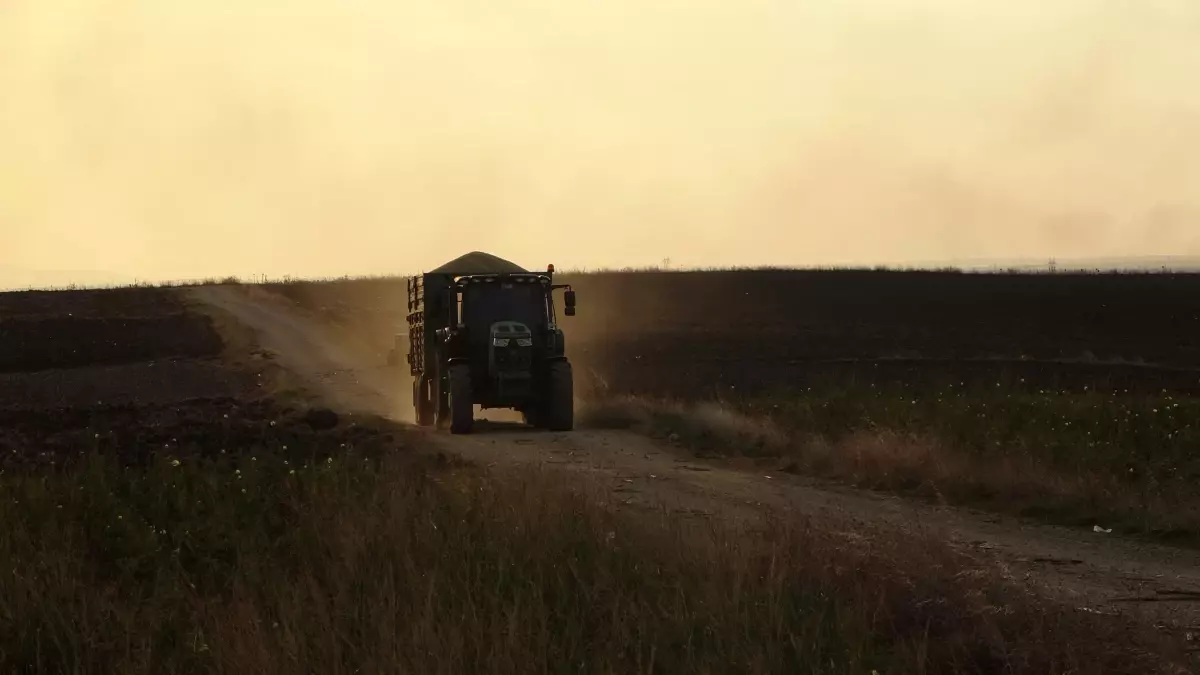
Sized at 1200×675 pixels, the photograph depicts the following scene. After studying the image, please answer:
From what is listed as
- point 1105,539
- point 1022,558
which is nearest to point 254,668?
point 1022,558

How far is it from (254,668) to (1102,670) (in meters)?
5.09

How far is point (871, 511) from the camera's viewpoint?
13531 millimetres

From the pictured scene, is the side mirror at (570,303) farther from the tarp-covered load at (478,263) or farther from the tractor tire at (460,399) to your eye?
the tarp-covered load at (478,263)

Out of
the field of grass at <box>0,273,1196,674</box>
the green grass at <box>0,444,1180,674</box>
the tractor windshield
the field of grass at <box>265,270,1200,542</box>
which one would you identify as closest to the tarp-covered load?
the field of grass at <box>265,270,1200,542</box>

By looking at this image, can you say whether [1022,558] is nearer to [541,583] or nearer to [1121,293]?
[541,583]

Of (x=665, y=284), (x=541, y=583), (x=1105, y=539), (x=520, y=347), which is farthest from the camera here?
(x=665, y=284)

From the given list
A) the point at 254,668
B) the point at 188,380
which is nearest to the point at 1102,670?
the point at 254,668

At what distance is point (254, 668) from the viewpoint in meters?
6.76

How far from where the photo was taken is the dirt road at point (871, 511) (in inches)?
370

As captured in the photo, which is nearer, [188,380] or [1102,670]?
[1102,670]

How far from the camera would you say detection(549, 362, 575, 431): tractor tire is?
23.5 meters

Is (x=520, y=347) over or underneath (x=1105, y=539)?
over

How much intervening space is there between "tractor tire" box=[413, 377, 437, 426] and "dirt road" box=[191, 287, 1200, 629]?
201 centimetres

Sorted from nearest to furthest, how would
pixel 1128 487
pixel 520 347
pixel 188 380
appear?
pixel 1128 487, pixel 520 347, pixel 188 380
